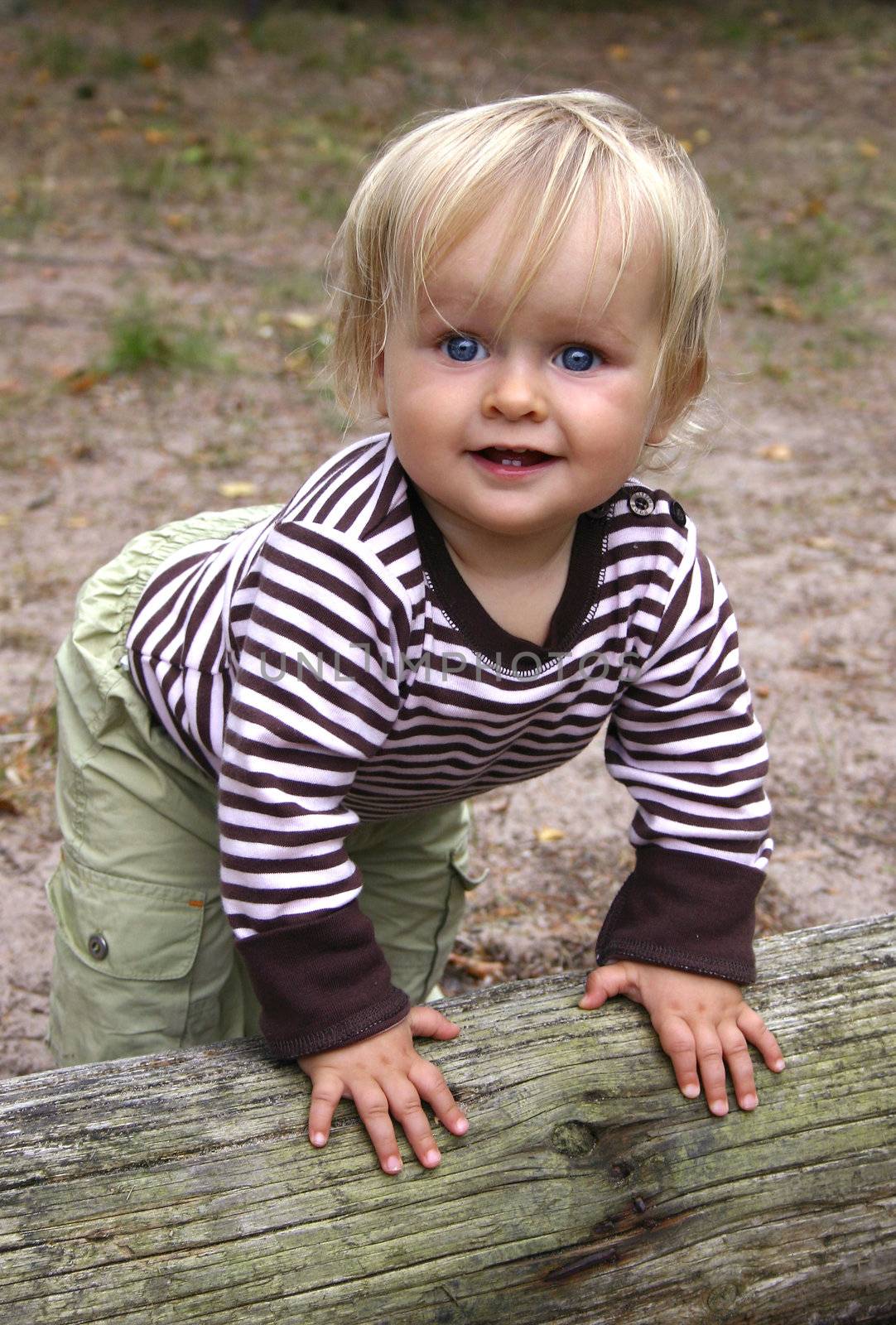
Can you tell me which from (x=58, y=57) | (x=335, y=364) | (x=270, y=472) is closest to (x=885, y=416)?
(x=270, y=472)

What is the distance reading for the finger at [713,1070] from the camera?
1.58 m

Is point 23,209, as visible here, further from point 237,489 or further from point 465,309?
point 465,309

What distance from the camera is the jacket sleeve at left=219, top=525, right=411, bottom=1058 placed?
1.57 metres

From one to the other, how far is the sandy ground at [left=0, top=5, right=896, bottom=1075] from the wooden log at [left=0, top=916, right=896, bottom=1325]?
0.87 metres

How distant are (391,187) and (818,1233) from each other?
1.30 meters

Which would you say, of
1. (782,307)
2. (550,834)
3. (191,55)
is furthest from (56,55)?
(550,834)

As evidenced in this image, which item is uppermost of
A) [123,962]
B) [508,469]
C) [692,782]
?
[508,469]

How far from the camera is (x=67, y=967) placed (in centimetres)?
211

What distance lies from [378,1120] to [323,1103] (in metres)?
0.06

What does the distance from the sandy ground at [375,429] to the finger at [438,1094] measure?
3.14 ft

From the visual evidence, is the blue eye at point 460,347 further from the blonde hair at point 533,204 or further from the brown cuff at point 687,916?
the brown cuff at point 687,916

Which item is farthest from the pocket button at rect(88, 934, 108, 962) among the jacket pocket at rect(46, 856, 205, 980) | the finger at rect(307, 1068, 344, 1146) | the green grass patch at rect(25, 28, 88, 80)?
the green grass patch at rect(25, 28, 88, 80)

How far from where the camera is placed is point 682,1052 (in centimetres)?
161

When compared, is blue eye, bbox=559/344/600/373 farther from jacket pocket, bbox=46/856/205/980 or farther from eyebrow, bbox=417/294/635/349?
jacket pocket, bbox=46/856/205/980
